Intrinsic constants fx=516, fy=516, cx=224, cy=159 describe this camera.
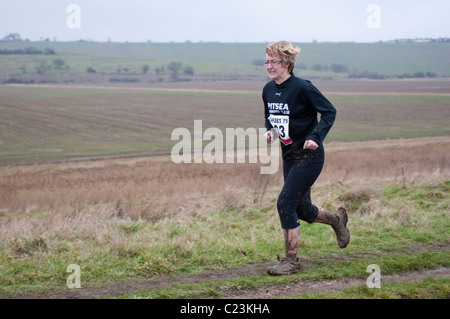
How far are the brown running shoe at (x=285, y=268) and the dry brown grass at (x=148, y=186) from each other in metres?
2.37

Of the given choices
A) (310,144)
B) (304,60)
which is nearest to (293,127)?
(310,144)

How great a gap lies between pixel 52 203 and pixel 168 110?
41847 millimetres

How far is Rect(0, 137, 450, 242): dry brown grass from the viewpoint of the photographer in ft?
29.3

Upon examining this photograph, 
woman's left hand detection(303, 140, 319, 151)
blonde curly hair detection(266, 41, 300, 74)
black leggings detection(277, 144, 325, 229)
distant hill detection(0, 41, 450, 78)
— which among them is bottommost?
black leggings detection(277, 144, 325, 229)

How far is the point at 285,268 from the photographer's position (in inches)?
209

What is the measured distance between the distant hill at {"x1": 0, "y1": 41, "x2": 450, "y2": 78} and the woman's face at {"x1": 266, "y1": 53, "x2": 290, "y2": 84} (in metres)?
112

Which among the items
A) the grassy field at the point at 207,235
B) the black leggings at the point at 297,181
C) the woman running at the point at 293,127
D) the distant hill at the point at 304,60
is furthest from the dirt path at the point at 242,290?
the distant hill at the point at 304,60

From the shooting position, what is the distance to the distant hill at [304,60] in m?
127

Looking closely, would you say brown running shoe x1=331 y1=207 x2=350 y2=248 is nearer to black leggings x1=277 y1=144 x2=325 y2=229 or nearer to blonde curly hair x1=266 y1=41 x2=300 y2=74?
black leggings x1=277 y1=144 x2=325 y2=229

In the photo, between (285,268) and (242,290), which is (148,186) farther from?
(242,290)

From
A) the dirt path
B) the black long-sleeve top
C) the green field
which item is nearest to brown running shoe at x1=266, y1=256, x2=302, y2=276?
the dirt path

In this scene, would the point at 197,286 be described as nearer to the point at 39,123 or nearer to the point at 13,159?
the point at 13,159

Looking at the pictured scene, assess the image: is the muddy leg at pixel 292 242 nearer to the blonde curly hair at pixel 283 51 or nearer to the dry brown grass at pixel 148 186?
the blonde curly hair at pixel 283 51

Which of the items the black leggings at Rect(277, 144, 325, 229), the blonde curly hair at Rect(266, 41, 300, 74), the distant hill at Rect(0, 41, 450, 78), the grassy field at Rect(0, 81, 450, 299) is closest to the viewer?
the grassy field at Rect(0, 81, 450, 299)
